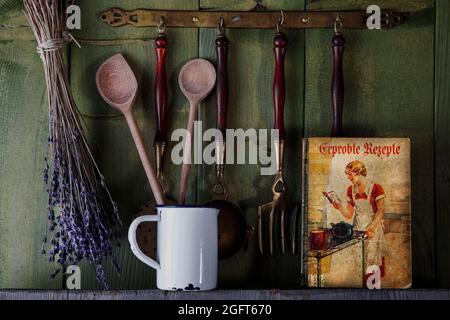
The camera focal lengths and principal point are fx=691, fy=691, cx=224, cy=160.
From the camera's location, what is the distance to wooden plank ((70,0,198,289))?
47.5 inches

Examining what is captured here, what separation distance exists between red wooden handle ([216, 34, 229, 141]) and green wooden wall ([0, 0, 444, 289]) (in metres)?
0.03

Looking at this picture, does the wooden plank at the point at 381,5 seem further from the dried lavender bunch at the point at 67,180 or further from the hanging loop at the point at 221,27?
the dried lavender bunch at the point at 67,180

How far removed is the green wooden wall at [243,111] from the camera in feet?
3.94

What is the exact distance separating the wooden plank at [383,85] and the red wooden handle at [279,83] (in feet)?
0.17

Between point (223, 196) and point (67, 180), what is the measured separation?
267 millimetres

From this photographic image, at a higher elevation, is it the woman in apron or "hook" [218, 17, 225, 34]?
"hook" [218, 17, 225, 34]

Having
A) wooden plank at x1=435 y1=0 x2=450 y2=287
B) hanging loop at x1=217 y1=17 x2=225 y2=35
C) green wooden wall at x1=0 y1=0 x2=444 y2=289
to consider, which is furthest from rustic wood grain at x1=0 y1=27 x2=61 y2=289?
wooden plank at x1=435 y1=0 x2=450 y2=287

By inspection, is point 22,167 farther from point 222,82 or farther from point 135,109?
point 222,82

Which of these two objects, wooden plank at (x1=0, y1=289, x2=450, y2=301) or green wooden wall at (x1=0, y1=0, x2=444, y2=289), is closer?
wooden plank at (x1=0, y1=289, x2=450, y2=301)

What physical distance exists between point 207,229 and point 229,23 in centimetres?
38

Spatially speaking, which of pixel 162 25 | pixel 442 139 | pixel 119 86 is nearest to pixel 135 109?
pixel 119 86

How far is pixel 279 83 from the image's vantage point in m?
1.20

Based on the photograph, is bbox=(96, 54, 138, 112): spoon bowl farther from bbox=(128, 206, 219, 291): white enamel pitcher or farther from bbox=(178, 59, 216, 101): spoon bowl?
bbox=(128, 206, 219, 291): white enamel pitcher
